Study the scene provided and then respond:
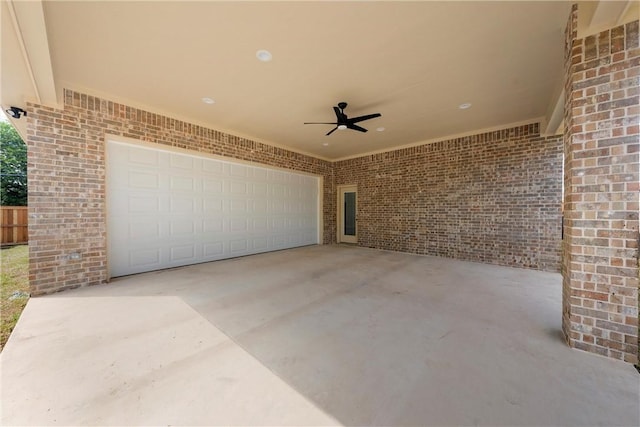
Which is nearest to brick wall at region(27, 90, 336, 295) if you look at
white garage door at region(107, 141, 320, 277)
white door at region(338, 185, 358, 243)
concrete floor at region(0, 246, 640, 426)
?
white garage door at region(107, 141, 320, 277)

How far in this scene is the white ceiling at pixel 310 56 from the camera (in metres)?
2.24

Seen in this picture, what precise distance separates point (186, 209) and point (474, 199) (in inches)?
255

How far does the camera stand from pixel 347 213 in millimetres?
8406

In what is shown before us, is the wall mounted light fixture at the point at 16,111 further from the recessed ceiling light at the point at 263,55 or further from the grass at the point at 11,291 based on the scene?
the recessed ceiling light at the point at 263,55

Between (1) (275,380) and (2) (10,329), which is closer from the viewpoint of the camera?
(1) (275,380)

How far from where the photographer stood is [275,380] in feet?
5.47

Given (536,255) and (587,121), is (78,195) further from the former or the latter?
(536,255)

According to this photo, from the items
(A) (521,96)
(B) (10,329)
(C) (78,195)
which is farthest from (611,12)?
(C) (78,195)

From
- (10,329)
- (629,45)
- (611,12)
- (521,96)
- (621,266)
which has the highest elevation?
(521,96)

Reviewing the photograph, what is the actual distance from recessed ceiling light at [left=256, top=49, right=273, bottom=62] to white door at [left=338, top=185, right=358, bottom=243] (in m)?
5.57

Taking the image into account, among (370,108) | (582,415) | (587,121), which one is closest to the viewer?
(582,415)

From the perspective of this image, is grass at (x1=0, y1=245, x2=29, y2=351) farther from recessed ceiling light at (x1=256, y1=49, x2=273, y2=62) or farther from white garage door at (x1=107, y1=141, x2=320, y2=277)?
recessed ceiling light at (x1=256, y1=49, x2=273, y2=62)

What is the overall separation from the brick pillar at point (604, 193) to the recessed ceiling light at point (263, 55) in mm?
2940

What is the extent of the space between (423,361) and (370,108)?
12.8 feet
